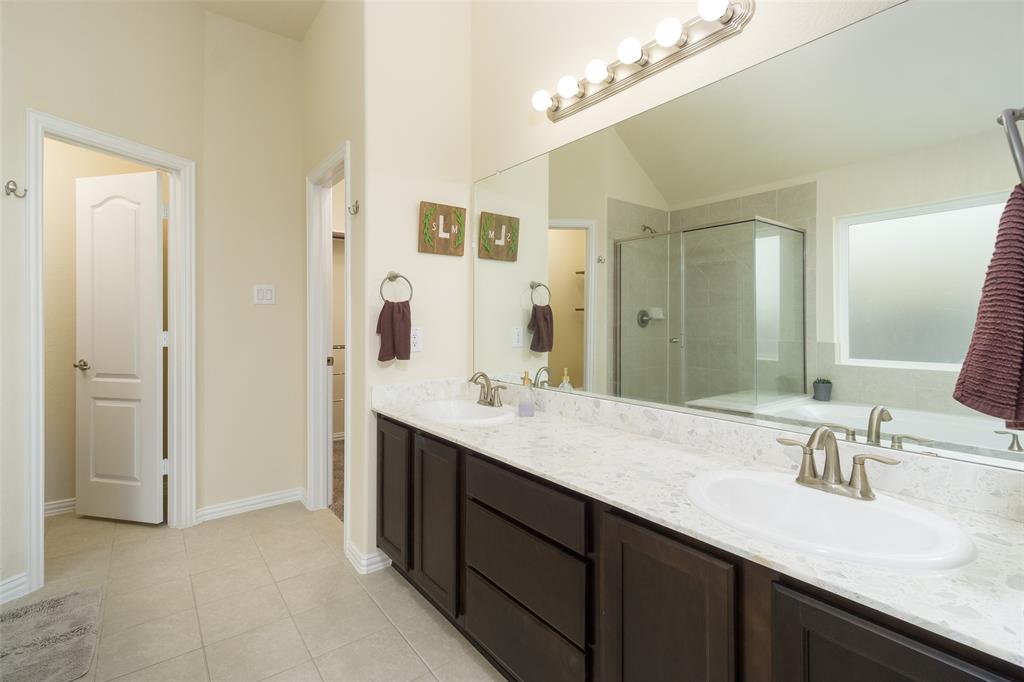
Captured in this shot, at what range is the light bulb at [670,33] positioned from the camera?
4.95ft

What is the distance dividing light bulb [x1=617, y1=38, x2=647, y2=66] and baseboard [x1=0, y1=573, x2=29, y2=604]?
10.8 feet

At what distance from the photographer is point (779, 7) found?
4.39 ft

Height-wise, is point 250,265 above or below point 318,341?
above

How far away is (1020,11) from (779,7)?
53 centimetres

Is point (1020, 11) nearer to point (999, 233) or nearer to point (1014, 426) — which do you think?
point (999, 233)

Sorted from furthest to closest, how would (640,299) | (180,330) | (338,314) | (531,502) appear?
(338,314) < (180,330) < (640,299) < (531,502)

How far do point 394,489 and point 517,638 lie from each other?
92 centimetres

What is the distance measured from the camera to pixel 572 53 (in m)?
1.99

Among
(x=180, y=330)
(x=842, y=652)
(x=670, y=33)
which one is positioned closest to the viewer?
(x=842, y=652)

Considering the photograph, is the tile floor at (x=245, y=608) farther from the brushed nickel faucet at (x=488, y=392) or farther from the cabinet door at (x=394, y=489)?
the brushed nickel faucet at (x=488, y=392)

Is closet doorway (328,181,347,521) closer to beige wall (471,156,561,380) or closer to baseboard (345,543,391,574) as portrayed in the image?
baseboard (345,543,391,574)

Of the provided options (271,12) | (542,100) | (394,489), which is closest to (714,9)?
(542,100)

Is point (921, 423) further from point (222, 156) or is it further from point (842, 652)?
point (222, 156)

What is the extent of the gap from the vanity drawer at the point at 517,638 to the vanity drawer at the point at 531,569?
1.4 inches
